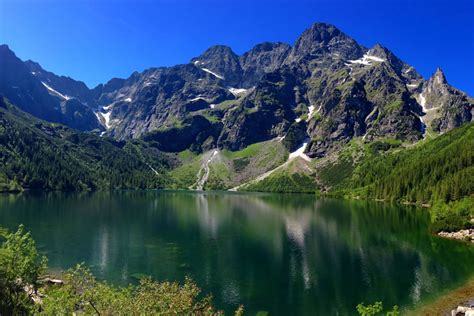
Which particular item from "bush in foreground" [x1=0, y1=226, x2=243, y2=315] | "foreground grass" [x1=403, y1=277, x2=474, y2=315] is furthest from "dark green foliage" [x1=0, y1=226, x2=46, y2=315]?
"foreground grass" [x1=403, y1=277, x2=474, y2=315]

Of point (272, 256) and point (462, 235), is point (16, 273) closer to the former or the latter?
point (272, 256)

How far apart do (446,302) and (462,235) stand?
214 feet

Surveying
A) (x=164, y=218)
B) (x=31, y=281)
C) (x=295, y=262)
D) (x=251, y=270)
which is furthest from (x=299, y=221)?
(x=31, y=281)

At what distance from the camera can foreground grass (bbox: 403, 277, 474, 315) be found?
55656 mm

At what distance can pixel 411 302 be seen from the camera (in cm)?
6031

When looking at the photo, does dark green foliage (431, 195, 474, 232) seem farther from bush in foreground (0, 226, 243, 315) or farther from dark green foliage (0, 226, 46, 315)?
dark green foliage (0, 226, 46, 315)

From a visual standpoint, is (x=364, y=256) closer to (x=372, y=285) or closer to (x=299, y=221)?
(x=372, y=285)

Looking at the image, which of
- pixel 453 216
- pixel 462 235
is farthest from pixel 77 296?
pixel 453 216

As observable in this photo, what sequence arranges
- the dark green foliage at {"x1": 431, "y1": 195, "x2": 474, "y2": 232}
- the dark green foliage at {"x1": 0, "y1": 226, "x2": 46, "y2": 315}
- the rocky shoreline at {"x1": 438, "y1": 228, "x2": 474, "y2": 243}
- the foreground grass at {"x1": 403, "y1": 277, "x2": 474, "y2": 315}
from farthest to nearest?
the dark green foliage at {"x1": 431, "y1": 195, "x2": 474, "y2": 232}, the rocky shoreline at {"x1": 438, "y1": 228, "x2": 474, "y2": 243}, the foreground grass at {"x1": 403, "y1": 277, "x2": 474, "y2": 315}, the dark green foliage at {"x1": 0, "y1": 226, "x2": 46, "y2": 315}

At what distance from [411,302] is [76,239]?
9013 cm

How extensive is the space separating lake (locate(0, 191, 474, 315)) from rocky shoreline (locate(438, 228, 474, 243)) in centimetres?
529

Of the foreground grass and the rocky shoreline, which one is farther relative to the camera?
the rocky shoreline

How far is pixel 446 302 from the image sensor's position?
5956cm

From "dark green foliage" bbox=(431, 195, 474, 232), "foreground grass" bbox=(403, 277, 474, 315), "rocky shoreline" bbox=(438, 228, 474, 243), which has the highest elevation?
"dark green foliage" bbox=(431, 195, 474, 232)
